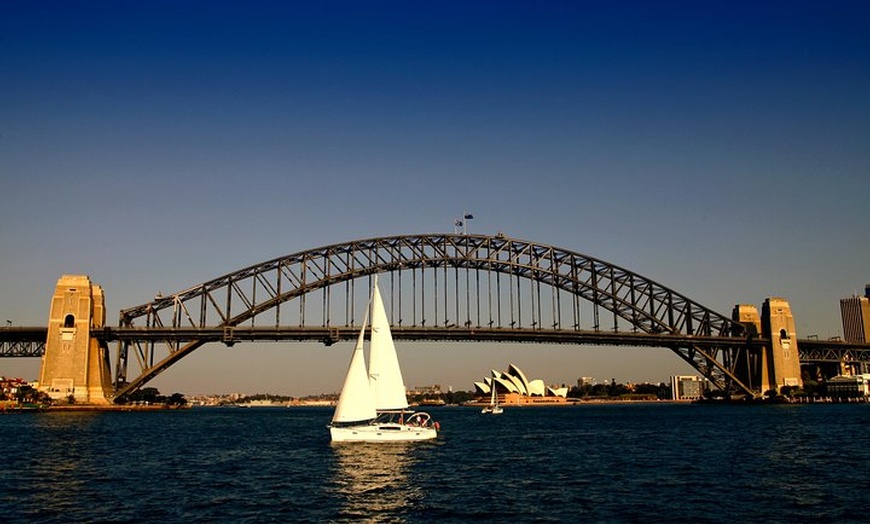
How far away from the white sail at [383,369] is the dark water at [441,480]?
3148mm

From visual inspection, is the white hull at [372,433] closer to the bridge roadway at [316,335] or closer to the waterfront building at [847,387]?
the bridge roadway at [316,335]

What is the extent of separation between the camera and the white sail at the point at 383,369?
49.4 meters

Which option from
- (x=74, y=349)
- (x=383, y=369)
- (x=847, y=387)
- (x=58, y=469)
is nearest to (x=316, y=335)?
(x=74, y=349)

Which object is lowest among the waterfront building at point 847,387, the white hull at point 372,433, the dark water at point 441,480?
the dark water at point 441,480

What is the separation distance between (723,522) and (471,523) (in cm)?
739

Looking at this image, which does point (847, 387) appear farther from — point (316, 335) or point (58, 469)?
point (58, 469)

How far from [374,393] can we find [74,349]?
62.1 meters

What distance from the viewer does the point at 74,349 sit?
96688 millimetres

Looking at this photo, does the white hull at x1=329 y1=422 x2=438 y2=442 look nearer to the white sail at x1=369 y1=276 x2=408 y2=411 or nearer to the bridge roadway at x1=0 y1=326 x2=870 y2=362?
the white sail at x1=369 y1=276 x2=408 y2=411

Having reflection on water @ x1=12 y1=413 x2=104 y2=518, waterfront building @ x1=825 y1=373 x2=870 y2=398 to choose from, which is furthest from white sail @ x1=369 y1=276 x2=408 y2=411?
waterfront building @ x1=825 y1=373 x2=870 y2=398

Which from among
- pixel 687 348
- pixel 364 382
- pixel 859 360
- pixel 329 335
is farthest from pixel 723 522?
pixel 859 360

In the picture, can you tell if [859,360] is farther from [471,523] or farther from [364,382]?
[471,523]

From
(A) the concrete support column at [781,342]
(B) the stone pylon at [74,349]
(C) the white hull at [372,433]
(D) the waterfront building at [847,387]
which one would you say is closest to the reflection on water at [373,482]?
(C) the white hull at [372,433]

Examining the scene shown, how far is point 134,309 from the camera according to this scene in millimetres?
104125
